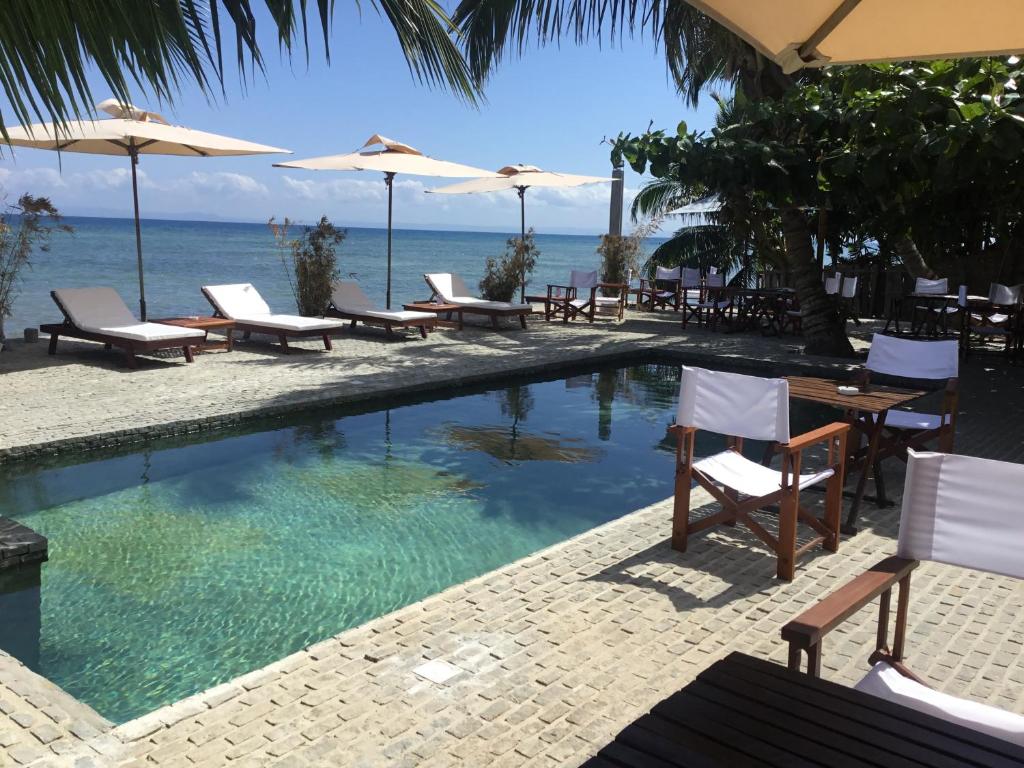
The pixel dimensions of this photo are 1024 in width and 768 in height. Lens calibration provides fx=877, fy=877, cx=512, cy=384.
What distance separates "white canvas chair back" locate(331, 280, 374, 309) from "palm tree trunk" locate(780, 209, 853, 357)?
616cm

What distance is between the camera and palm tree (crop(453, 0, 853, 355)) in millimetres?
11953

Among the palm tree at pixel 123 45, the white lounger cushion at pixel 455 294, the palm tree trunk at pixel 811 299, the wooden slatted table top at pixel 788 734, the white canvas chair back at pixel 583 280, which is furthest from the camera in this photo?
the white canvas chair back at pixel 583 280

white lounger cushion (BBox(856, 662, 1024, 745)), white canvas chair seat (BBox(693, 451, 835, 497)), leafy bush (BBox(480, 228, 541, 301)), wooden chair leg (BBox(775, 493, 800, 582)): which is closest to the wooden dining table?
white canvas chair seat (BBox(693, 451, 835, 497))

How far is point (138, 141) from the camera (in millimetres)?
11305

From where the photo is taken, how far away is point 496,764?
2.69m

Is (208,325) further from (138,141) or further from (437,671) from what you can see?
(437,671)

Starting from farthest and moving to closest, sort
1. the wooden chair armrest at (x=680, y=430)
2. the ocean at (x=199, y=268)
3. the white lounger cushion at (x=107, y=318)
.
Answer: the ocean at (x=199, y=268), the white lounger cushion at (x=107, y=318), the wooden chair armrest at (x=680, y=430)

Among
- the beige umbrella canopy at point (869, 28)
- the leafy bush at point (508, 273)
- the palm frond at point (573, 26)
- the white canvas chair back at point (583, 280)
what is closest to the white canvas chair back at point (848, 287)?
the palm frond at point (573, 26)

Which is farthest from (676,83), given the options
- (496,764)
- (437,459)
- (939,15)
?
(496,764)

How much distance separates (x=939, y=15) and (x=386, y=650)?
2.97 meters

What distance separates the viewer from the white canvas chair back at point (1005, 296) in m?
12.5

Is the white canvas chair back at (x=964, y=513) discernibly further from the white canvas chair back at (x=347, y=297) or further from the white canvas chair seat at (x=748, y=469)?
the white canvas chair back at (x=347, y=297)

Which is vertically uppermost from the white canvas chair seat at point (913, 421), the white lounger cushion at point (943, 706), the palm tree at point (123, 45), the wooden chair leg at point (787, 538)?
the palm tree at point (123, 45)

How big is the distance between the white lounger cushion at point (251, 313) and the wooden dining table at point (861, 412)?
6.79m
